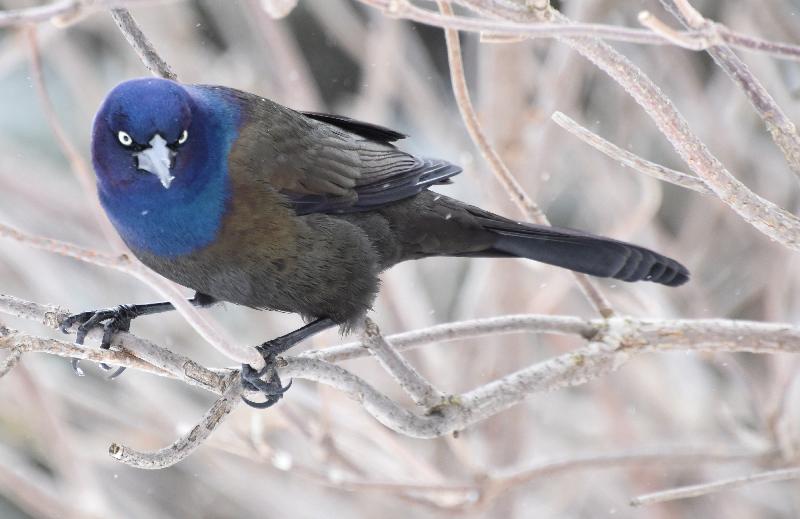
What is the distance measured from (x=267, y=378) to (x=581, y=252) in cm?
104

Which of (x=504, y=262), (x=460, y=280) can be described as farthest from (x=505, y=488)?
(x=460, y=280)

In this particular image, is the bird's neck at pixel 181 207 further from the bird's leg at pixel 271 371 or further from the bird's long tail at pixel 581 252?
the bird's long tail at pixel 581 252

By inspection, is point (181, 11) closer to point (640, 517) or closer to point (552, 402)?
point (552, 402)

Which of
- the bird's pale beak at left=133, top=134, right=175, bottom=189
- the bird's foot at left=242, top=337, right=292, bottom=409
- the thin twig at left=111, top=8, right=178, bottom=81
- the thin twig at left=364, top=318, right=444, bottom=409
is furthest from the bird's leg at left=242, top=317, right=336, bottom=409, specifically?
the thin twig at left=111, top=8, right=178, bottom=81

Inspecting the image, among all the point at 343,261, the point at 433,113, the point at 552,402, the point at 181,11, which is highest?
the point at 181,11

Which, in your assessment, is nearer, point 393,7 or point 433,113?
point 393,7

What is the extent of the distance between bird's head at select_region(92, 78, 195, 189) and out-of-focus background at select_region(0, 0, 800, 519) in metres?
0.90

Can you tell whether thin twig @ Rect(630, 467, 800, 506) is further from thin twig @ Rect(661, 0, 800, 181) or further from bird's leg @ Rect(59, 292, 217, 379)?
bird's leg @ Rect(59, 292, 217, 379)

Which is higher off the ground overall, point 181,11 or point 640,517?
point 181,11

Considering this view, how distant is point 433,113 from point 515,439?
61.1 inches

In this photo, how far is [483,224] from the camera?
121 inches

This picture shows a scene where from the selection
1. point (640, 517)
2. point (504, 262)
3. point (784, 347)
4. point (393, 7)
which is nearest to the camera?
point (393, 7)

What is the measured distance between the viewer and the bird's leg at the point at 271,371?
2432 mm

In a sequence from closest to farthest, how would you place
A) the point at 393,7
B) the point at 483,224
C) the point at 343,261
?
the point at 393,7, the point at 343,261, the point at 483,224
